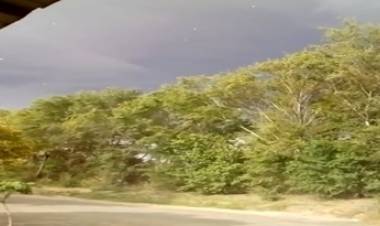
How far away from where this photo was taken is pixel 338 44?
14461 millimetres

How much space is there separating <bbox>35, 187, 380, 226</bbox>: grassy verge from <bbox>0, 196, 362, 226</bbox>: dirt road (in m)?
0.92

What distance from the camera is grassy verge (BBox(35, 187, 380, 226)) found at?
504 inches

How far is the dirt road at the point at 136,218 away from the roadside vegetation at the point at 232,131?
6.34 ft

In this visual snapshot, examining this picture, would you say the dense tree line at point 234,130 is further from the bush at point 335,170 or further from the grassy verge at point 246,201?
the grassy verge at point 246,201

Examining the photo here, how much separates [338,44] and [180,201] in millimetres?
5498

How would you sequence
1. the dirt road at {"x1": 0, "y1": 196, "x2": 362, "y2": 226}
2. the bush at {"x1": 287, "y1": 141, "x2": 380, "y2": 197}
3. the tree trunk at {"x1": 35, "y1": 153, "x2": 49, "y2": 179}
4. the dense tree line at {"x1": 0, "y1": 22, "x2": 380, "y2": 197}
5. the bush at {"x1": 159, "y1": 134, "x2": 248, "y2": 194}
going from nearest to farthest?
the dirt road at {"x1": 0, "y1": 196, "x2": 362, "y2": 226}, the bush at {"x1": 287, "y1": 141, "x2": 380, "y2": 197}, the dense tree line at {"x1": 0, "y1": 22, "x2": 380, "y2": 197}, the bush at {"x1": 159, "y1": 134, "x2": 248, "y2": 194}, the tree trunk at {"x1": 35, "y1": 153, "x2": 49, "y2": 179}

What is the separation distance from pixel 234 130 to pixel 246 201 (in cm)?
265

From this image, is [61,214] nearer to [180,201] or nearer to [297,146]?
[180,201]

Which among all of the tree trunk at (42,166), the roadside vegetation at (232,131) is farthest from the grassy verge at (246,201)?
the tree trunk at (42,166)

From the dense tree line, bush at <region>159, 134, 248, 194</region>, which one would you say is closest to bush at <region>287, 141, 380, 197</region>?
the dense tree line

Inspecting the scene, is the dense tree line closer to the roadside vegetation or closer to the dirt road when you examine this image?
the roadside vegetation

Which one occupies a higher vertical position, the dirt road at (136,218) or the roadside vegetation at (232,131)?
the roadside vegetation at (232,131)

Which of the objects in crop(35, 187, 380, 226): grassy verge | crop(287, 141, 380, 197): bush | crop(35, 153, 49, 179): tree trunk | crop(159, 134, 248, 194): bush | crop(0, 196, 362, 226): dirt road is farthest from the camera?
crop(35, 153, 49, 179): tree trunk

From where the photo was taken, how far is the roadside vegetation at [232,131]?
14.2 metres
